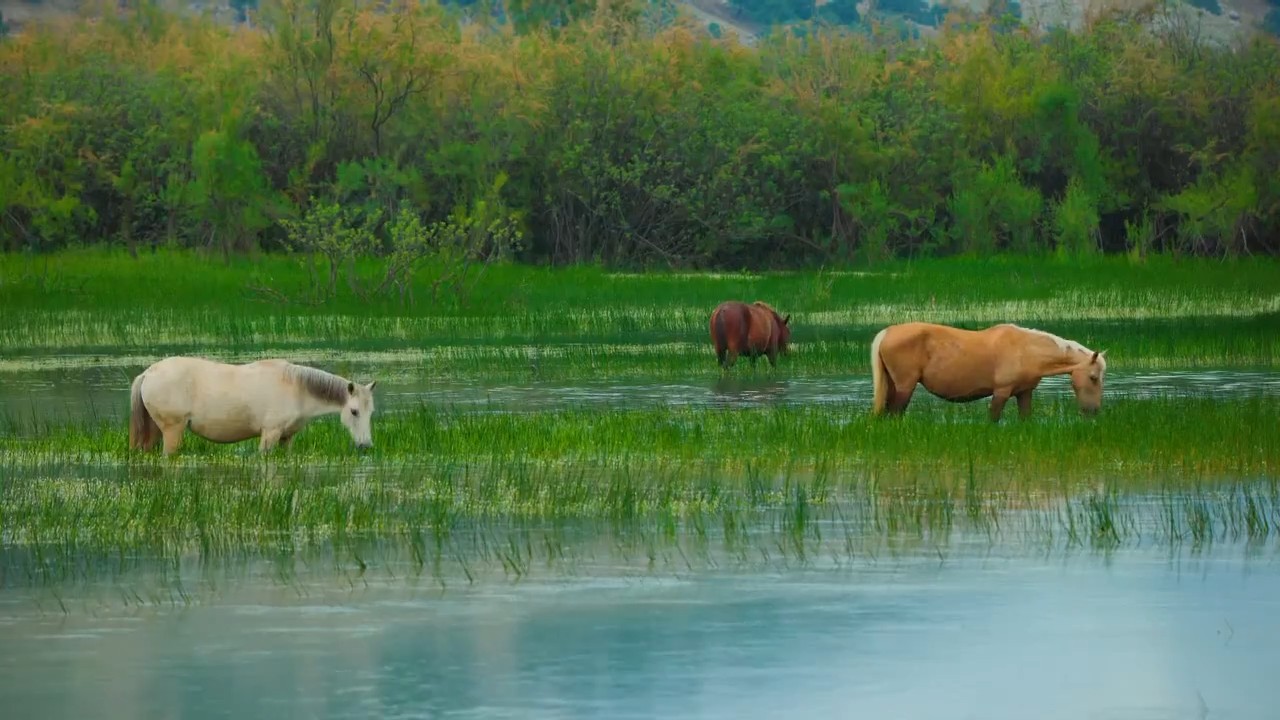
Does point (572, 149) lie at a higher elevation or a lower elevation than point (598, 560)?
higher

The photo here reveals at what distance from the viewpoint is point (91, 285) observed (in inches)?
1436

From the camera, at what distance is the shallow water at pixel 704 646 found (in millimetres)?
8781

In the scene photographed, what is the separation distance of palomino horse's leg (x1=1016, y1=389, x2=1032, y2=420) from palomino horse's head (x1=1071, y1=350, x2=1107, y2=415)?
405 millimetres

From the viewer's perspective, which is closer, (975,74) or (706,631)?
(706,631)

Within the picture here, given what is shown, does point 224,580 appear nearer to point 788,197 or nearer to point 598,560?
point 598,560

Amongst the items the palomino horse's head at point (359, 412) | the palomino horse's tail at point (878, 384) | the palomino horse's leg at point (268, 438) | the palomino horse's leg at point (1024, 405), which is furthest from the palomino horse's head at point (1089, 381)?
the palomino horse's leg at point (268, 438)

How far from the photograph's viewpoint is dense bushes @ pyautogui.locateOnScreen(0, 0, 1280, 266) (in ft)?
153

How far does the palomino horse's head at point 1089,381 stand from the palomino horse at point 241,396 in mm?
5834

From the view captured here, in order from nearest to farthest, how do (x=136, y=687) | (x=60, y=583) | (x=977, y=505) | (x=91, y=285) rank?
1. (x=136, y=687)
2. (x=60, y=583)
3. (x=977, y=505)
4. (x=91, y=285)

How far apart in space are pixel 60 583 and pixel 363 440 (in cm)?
437

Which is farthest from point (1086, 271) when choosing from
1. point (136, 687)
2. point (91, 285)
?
point (136, 687)

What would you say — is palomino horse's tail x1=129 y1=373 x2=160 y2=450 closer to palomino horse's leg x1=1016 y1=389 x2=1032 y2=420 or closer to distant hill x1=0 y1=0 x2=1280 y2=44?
palomino horse's leg x1=1016 y1=389 x2=1032 y2=420

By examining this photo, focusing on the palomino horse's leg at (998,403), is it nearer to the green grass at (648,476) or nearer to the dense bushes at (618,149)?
the green grass at (648,476)

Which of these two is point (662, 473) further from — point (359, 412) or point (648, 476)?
point (359, 412)
